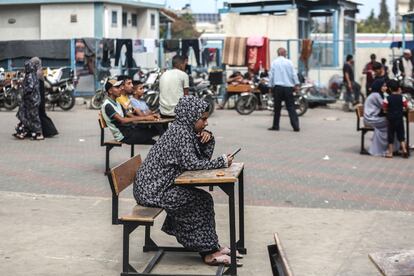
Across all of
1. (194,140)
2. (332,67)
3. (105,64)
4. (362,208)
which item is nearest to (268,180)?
(362,208)

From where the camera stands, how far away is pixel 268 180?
11.5 m

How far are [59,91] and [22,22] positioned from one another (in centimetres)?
1475

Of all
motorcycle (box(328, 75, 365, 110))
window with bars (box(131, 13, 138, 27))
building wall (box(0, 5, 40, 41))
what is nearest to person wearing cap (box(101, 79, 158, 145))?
motorcycle (box(328, 75, 365, 110))

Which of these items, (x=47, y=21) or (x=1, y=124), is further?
(x=47, y=21)

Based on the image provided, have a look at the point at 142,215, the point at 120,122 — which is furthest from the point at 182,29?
the point at 142,215

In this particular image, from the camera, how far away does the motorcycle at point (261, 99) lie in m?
23.2

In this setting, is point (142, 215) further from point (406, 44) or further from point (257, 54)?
point (406, 44)

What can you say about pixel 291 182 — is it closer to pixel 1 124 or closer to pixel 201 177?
pixel 201 177

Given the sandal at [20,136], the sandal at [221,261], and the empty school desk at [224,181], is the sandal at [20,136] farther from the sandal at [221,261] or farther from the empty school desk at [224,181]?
the empty school desk at [224,181]

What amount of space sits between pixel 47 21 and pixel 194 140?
105 ft

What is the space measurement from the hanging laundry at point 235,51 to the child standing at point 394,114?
12.3m

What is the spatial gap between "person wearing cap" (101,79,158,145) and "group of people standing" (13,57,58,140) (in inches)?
192

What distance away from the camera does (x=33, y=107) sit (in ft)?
53.2

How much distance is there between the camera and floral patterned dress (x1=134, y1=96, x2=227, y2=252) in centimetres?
663
